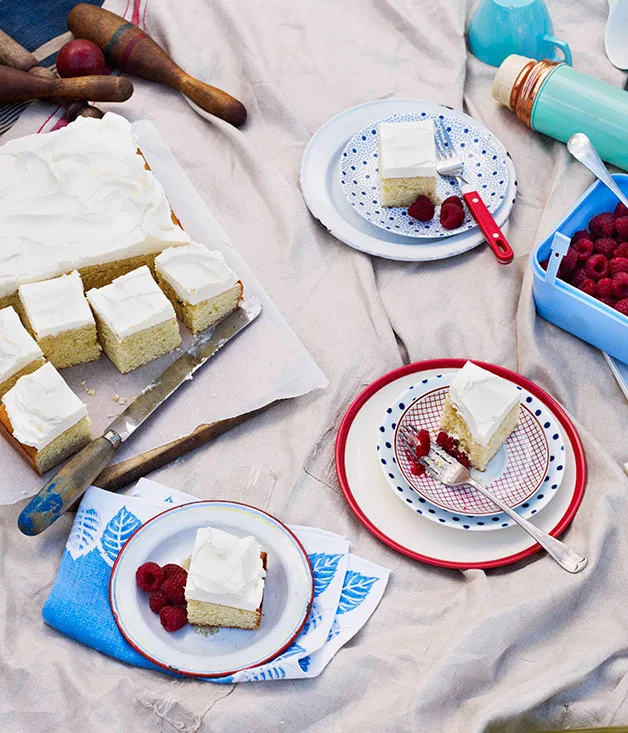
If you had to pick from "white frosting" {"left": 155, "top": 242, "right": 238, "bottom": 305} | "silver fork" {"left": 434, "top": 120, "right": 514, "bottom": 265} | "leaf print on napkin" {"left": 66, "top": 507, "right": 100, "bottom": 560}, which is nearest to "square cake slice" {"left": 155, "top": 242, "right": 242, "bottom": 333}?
"white frosting" {"left": 155, "top": 242, "right": 238, "bottom": 305}

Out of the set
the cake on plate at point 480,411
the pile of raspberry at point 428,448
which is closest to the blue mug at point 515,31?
the cake on plate at point 480,411

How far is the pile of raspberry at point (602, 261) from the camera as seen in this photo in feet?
8.00

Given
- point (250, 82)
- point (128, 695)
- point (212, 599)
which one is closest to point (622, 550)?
Result: point (212, 599)

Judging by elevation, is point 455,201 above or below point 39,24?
below

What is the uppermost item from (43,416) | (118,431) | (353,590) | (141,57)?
(141,57)

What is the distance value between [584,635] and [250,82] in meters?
2.06

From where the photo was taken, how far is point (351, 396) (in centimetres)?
250

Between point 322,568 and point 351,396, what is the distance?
20.9 inches

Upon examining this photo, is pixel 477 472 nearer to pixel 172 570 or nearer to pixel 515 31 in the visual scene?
pixel 172 570

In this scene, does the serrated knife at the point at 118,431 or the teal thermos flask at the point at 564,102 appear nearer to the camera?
the serrated knife at the point at 118,431

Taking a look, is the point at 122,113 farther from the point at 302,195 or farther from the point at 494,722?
the point at 494,722

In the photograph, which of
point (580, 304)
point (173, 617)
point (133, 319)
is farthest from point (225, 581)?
point (580, 304)

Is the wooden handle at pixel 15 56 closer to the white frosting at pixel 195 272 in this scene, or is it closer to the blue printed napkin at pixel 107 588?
the white frosting at pixel 195 272

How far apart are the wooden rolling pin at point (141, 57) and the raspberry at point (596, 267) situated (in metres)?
1.25
